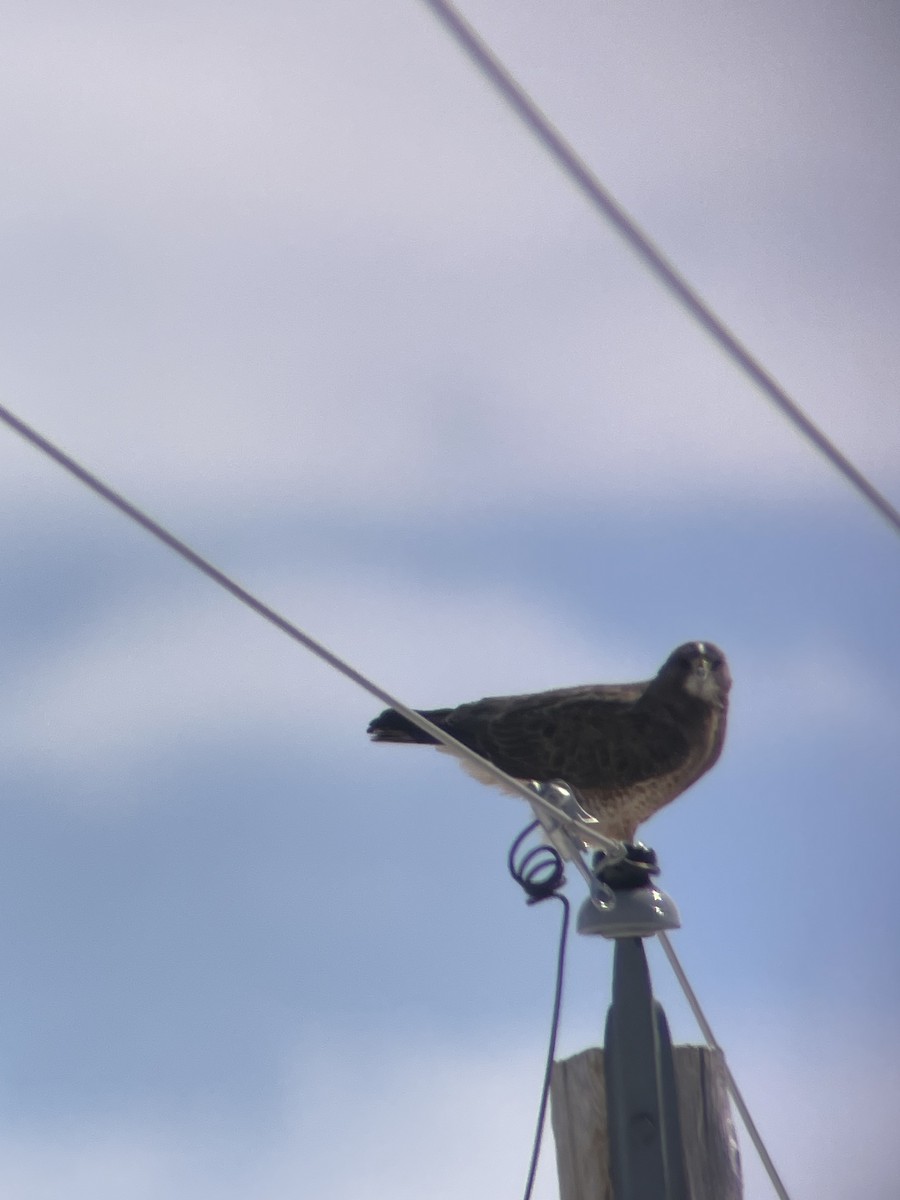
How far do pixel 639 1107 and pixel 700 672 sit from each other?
5.35m

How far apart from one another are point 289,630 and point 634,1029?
3.56 ft

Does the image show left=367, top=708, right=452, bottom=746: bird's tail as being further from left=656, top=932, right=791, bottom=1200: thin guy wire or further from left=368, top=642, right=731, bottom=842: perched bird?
left=656, top=932, right=791, bottom=1200: thin guy wire

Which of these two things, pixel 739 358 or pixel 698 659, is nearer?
pixel 739 358

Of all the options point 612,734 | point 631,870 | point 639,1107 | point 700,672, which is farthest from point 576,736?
point 639,1107

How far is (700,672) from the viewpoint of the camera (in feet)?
28.3

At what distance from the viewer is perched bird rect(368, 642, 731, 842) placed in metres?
8.12

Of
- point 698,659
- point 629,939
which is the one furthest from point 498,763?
point 629,939

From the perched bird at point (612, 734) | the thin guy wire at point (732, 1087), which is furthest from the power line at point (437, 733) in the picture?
the perched bird at point (612, 734)

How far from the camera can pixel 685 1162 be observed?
132 inches

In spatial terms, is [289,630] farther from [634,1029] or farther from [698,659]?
[698,659]

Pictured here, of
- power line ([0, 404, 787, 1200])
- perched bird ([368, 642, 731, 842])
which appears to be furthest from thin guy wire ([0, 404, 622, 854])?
perched bird ([368, 642, 731, 842])

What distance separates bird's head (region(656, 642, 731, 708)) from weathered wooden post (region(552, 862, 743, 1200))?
506 centimetres

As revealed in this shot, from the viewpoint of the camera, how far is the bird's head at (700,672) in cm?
855

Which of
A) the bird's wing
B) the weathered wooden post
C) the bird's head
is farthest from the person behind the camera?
the bird's head
